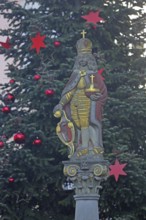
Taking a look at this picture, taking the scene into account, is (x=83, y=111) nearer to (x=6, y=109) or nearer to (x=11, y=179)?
(x=11, y=179)

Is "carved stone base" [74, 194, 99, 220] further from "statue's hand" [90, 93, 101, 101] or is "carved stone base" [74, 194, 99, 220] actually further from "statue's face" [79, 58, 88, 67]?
"statue's face" [79, 58, 88, 67]

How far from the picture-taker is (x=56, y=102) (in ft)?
37.2

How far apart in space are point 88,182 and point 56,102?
326 cm

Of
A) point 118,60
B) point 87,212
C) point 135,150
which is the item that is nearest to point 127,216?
point 135,150

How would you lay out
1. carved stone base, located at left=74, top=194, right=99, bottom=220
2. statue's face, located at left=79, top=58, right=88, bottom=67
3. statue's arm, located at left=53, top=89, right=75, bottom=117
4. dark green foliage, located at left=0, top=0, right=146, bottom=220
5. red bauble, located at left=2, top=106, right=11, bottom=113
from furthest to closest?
red bauble, located at left=2, top=106, right=11, bottom=113, dark green foliage, located at left=0, top=0, right=146, bottom=220, statue's face, located at left=79, top=58, right=88, bottom=67, statue's arm, located at left=53, top=89, right=75, bottom=117, carved stone base, located at left=74, top=194, right=99, bottom=220

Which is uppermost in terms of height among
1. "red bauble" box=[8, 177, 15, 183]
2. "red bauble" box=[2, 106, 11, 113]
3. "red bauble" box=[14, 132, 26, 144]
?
"red bauble" box=[2, 106, 11, 113]

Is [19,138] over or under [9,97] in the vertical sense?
under

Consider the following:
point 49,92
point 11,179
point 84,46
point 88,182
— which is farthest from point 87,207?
point 49,92

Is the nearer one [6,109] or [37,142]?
[37,142]

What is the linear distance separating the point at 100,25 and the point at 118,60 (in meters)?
0.89

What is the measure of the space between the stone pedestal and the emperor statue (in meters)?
0.16

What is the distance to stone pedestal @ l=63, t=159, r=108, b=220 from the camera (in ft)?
27.2

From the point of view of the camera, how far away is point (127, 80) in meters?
11.8

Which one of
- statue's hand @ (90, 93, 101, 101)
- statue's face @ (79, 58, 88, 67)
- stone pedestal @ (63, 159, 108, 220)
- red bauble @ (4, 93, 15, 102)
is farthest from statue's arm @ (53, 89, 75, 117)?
red bauble @ (4, 93, 15, 102)
